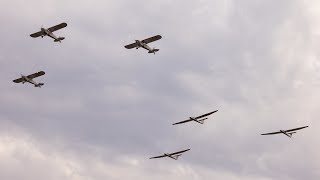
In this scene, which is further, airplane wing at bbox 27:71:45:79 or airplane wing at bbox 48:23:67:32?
airplane wing at bbox 27:71:45:79

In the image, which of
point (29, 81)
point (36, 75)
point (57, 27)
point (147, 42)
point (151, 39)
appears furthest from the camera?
point (36, 75)

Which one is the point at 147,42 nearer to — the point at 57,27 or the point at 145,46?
the point at 145,46

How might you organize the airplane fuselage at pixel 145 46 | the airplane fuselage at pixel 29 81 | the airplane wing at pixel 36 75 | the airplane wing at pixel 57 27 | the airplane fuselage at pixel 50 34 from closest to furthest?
the airplane wing at pixel 57 27 < the airplane fuselage at pixel 50 34 < the airplane fuselage at pixel 145 46 < the airplane fuselage at pixel 29 81 < the airplane wing at pixel 36 75

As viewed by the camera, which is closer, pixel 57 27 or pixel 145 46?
pixel 57 27

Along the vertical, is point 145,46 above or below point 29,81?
above

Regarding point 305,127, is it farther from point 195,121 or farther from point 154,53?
point 154,53

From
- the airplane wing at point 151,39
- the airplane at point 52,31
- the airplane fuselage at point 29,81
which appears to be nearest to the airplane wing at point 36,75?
the airplane fuselage at point 29,81

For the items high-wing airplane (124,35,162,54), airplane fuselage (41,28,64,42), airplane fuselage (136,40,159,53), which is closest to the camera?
airplane fuselage (41,28,64,42)

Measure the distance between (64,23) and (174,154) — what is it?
2479 inches

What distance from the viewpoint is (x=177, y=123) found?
17538 cm

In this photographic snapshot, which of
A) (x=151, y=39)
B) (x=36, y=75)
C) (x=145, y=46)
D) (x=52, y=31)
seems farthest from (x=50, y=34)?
(x=151, y=39)

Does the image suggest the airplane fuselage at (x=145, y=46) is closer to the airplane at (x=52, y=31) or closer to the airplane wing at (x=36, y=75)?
the airplane at (x=52, y=31)

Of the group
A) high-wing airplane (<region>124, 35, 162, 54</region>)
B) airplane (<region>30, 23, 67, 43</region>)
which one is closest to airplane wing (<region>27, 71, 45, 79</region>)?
airplane (<region>30, 23, 67, 43</region>)

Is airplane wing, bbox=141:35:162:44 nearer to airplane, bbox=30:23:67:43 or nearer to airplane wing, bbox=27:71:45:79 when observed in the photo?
airplane, bbox=30:23:67:43
